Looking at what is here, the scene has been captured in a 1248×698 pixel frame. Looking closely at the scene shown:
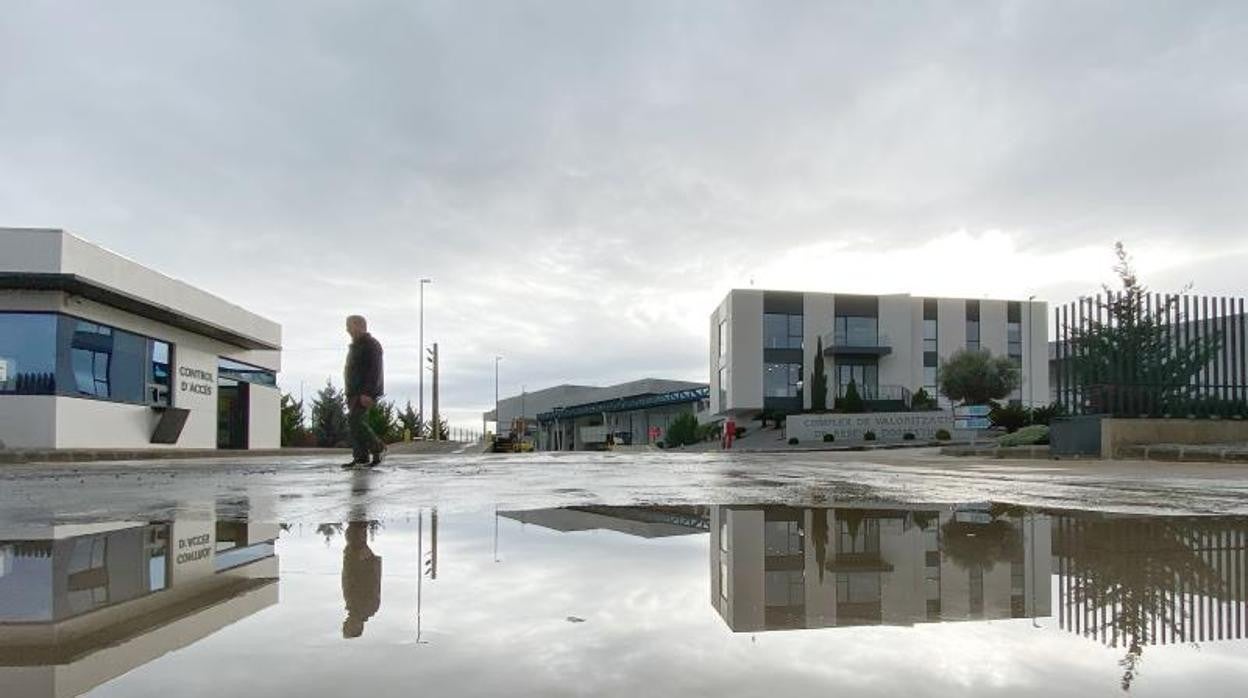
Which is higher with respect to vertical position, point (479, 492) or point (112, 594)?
point (112, 594)

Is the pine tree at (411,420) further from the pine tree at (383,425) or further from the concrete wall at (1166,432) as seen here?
the concrete wall at (1166,432)

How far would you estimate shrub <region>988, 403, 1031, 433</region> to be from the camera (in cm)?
4416

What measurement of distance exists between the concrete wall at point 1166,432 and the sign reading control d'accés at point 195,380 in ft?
96.7

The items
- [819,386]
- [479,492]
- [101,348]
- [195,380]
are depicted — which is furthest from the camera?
[819,386]

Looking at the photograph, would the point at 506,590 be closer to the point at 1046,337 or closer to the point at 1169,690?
the point at 1169,690

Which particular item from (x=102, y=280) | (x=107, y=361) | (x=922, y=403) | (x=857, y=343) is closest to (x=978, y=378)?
(x=922, y=403)

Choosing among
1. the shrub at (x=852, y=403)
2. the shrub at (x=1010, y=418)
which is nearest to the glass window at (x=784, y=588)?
the shrub at (x=1010, y=418)

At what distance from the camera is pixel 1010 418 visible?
44938 millimetres

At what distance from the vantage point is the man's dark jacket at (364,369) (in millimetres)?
9953

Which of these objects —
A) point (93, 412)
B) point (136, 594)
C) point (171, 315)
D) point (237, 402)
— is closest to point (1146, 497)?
point (136, 594)

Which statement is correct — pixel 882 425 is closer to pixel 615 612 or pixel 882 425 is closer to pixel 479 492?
pixel 479 492

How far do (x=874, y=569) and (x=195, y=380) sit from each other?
3503cm

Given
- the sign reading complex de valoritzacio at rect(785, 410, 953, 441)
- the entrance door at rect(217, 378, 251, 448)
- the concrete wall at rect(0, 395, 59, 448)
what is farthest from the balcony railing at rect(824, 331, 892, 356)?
the concrete wall at rect(0, 395, 59, 448)

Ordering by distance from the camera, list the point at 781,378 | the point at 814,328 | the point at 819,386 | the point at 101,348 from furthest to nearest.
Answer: the point at 814,328 → the point at 781,378 → the point at 819,386 → the point at 101,348
